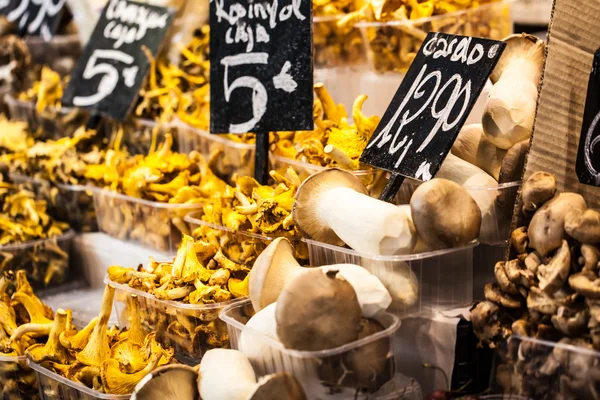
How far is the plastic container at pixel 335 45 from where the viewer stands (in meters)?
2.42

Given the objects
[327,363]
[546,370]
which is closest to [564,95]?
[546,370]

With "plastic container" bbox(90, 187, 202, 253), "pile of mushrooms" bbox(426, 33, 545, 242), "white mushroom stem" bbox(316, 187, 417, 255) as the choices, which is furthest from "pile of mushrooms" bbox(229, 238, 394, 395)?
"plastic container" bbox(90, 187, 202, 253)

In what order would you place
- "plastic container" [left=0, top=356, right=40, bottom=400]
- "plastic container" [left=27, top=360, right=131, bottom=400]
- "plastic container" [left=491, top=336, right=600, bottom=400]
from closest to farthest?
"plastic container" [left=491, top=336, right=600, bottom=400], "plastic container" [left=27, top=360, right=131, bottom=400], "plastic container" [left=0, top=356, right=40, bottom=400]

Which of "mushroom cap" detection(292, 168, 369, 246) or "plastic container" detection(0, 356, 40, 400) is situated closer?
"mushroom cap" detection(292, 168, 369, 246)

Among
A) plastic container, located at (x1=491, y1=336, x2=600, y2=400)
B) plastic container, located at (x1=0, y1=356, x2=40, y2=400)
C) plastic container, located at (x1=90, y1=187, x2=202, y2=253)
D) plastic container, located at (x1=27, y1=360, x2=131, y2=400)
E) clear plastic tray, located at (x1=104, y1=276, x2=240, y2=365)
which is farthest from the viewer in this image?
plastic container, located at (x1=90, y1=187, x2=202, y2=253)

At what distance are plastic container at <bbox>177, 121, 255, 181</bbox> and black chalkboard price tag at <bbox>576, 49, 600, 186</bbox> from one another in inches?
40.7

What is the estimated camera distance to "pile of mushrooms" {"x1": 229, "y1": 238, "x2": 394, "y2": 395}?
1.20 meters

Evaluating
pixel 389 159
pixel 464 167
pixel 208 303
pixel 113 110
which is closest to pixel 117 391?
pixel 208 303

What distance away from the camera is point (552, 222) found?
1.21m

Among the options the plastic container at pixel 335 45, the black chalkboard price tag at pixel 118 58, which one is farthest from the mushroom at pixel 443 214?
the black chalkboard price tag at pixel 118 58

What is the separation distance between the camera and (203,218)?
1.94m

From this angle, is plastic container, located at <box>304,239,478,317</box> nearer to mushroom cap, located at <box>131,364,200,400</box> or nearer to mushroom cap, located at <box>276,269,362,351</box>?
mushroom cap, located at <box>276,269,362,351</box>

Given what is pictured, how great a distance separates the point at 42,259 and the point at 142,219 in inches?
16.5

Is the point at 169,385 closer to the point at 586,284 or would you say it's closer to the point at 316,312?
the point at 316,312
